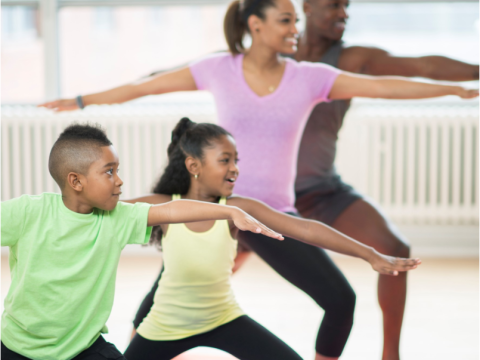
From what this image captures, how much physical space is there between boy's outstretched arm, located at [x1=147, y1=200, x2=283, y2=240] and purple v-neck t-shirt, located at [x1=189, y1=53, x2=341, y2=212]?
456mm

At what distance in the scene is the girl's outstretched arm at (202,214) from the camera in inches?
49.4

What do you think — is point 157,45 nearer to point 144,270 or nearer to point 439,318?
point 144,270

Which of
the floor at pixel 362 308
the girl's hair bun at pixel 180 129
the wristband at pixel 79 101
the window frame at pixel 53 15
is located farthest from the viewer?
the window frame at pixel 53 15

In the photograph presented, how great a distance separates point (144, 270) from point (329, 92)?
2176 millimetres

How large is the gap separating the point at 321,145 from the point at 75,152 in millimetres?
1007

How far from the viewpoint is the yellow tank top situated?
64.3 inches

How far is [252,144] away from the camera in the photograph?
1.79 metres

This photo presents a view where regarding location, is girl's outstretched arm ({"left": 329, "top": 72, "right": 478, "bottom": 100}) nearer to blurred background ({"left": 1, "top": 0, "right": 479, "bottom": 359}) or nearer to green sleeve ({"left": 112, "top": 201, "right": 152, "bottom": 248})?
green sleeve ({"left": 112, "top": 201, "right": 152, "bottom": 248})

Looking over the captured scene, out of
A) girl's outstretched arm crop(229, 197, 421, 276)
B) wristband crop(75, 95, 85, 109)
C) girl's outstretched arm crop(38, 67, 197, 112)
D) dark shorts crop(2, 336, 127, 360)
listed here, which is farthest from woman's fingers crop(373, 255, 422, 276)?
wristband crop(75, 95, 85, 109)

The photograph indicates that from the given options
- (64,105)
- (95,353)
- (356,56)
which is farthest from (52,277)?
(356,56)

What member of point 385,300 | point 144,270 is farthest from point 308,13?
point 144,270

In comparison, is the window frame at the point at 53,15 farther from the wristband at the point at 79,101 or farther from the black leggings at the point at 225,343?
the black leggings at the point at 225,343

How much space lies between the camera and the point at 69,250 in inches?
52.1

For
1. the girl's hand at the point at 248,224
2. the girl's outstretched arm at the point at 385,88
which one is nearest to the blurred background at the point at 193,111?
the girl's outstretched arm at the point at 385,88
